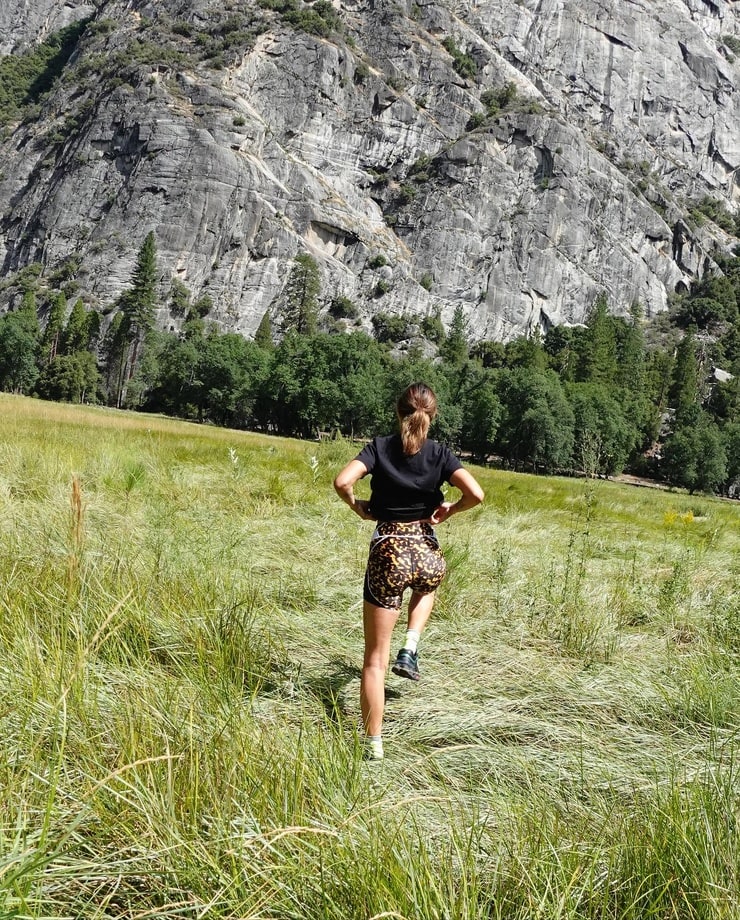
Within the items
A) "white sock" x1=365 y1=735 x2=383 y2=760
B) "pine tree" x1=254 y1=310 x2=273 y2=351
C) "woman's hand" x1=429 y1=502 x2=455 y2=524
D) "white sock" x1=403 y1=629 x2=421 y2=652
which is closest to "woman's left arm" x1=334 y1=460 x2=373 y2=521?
"woman's hand" x1=429 y1=502 x2=455 y2=524

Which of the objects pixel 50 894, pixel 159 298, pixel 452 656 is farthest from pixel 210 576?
pixel 159 298

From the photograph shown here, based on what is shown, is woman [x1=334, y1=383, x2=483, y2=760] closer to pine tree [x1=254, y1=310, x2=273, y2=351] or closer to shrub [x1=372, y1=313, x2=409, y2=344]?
pine tree [x1=254, y1=310, x2=273, y2=351]

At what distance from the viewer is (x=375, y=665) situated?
3.05m

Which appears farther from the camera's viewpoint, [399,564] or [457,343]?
[457,343]

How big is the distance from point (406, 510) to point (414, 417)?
1.83 ft

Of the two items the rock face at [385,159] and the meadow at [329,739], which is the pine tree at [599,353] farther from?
the meadow at [329,739]

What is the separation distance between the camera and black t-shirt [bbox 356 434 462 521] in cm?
346

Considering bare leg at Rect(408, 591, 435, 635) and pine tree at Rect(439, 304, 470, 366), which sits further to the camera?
pine tree at Rect(439, 304, 470, 366)

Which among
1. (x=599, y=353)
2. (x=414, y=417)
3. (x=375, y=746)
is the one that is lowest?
(x=375, y=746)

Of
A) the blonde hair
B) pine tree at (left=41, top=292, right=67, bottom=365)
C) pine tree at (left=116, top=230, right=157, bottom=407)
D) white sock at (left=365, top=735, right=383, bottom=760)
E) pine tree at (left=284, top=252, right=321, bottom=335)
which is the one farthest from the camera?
pine tree at (left=284, top=252, right=321, bottom=335)

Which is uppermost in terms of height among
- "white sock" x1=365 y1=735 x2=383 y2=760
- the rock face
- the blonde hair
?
the rock face

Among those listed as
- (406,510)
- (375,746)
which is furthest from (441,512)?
(375,746)

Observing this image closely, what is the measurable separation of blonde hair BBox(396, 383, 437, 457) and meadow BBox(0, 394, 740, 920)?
1.39 metres

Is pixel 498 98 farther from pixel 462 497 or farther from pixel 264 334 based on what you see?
pixel 462 497
